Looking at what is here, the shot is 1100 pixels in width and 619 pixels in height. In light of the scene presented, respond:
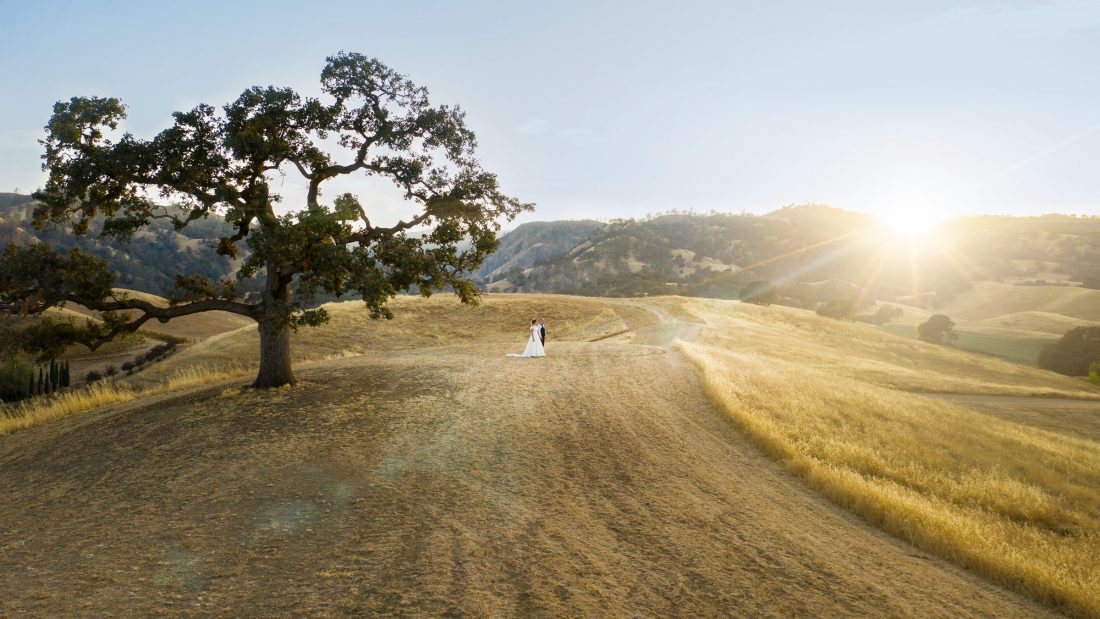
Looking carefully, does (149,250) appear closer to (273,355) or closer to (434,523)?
(273,355)

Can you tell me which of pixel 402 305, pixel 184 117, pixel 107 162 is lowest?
pixel 402 305

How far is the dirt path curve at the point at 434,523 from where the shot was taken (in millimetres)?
5871

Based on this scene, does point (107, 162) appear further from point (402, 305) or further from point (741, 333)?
point (741, 333)

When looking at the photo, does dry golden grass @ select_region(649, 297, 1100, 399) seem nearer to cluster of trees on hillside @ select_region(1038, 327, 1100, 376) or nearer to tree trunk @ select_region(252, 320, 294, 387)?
cluster of trees on hillside @ select_region(1038, 327, 1100, 376)

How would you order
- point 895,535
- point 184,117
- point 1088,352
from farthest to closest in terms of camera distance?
point 1088,352
point 184,117
point 895,535

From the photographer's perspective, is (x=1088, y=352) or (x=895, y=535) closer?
(x=895, y=535)

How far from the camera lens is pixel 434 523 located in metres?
7.48

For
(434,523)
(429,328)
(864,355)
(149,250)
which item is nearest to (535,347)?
(434,523)

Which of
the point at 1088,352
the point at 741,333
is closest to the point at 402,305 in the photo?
the point at 741,333

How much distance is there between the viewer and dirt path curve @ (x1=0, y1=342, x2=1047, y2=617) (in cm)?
587

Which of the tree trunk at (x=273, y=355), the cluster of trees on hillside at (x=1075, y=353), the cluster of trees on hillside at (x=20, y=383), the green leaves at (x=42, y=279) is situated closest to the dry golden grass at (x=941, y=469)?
the tree trunk at (x=273, y=355)

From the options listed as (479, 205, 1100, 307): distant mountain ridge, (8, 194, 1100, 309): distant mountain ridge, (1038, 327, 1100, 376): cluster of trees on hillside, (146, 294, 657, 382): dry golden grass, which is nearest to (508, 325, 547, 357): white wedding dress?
(146, 294, 657, 382): dry golden grass

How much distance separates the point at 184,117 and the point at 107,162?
7.21 feet

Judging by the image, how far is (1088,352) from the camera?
52844 mm
